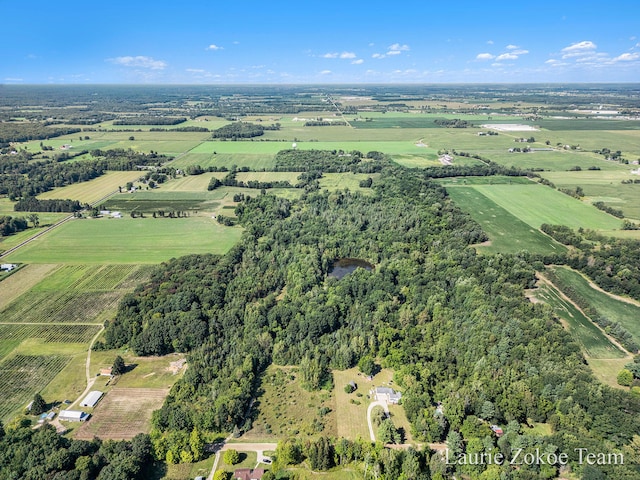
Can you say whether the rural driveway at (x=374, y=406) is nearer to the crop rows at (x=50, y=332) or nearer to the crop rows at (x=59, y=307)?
the crop rows at (x=50, y=332)

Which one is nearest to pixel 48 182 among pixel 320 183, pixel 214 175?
pixel 214 175

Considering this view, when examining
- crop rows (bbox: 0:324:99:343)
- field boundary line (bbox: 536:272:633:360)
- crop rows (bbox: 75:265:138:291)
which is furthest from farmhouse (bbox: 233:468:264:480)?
crop rows (bbox: 75:265:138:291)

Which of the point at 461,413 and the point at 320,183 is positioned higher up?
the point at 320,183

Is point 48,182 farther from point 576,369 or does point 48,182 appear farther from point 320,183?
point 576,369

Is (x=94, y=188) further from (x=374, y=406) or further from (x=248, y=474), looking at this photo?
(x=374, y=406)

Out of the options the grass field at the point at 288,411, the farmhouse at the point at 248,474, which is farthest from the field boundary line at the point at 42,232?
the farmhouse at the point at 248,474

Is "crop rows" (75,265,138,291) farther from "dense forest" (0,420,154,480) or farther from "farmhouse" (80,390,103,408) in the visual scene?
"dense forest" (0,420,154,480)
